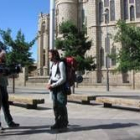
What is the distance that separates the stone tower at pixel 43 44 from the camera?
66.2 meters

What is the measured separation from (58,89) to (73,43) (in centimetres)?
2045

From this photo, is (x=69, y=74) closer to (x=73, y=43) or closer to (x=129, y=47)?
(x=129, y=47)

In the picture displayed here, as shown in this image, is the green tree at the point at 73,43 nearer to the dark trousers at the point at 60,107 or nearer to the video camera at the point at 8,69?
the dark trousers at the point at 60,107

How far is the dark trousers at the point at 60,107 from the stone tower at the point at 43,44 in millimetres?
56145

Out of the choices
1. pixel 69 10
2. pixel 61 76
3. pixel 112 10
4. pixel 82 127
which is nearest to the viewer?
pixel 61 76

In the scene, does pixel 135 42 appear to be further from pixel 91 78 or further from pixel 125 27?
pixel 91 78

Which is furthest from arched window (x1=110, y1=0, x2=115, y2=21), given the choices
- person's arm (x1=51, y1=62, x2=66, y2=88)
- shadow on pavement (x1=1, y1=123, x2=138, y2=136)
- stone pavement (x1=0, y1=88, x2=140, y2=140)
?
person's arm (x1=51, y1=62, x2=66, y2=88)

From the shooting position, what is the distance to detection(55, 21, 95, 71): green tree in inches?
1132

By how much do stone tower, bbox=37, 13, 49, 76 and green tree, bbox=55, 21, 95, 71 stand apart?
1371 inches

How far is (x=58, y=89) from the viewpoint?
9117 mm

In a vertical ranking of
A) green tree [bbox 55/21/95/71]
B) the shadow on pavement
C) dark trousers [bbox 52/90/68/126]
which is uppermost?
green tree [bbox 55/21/95/71]

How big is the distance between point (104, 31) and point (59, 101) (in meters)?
44.1

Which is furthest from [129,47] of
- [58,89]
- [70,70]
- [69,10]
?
[69,10]

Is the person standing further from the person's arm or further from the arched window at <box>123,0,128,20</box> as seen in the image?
the arched window at <box>123,0,128,20</box>
